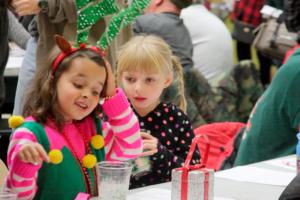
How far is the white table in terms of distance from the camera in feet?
9.86

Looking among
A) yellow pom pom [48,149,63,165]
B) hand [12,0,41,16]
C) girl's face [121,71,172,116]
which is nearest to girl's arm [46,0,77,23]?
hand [12,0,41,16]

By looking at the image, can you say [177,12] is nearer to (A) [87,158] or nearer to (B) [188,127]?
(B) [188,127]

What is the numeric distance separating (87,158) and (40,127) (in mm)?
187

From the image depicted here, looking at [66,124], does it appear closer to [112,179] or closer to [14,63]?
[112,179]

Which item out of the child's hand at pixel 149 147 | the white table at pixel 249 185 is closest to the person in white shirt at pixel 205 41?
the white table at pixel 249 185

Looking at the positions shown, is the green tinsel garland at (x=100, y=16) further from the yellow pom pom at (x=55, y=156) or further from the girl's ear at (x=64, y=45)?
the yellow pom pom at (x=55, y=156)

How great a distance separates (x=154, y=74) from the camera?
11.9 feet

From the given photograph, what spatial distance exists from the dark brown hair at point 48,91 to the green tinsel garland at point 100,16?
9 centimetres

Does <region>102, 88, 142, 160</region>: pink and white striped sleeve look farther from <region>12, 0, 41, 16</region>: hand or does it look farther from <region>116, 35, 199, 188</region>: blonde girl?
<region>12, 0, 41, 16</region>: hand

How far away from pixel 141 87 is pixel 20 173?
3.43 ft

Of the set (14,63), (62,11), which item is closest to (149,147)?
(62,11)

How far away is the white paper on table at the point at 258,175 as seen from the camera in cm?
333

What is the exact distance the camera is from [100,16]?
9.95 ft

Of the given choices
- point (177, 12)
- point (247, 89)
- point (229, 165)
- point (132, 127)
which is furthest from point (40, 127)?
point (247, 89)
